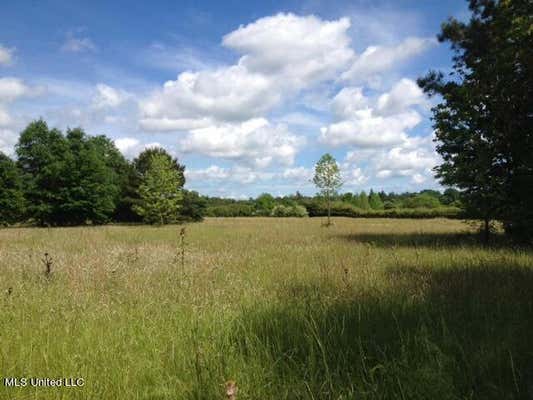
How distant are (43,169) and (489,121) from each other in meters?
45.3

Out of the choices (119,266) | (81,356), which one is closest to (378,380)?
(81,356)

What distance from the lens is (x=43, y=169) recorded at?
40.1m

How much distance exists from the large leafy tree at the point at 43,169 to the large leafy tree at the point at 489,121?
40.8 m

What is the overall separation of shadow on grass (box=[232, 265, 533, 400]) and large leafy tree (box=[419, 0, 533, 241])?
24.1 ft

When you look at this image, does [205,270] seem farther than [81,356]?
Yes

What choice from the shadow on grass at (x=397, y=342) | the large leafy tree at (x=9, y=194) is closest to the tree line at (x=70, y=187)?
the large leafy tree at (x=9, y=194)

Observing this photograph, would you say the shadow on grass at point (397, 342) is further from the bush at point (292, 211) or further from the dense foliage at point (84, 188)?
the bush at point (292, 211)

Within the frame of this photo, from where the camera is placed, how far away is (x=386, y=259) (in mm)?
8219

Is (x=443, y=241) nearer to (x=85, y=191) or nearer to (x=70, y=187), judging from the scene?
(x=85, y=191)

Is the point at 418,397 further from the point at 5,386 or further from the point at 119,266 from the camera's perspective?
the point at 119,266

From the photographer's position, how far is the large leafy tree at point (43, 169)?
131 ft

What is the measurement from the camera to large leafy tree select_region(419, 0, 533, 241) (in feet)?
34.7

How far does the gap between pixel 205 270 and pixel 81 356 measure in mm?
4200

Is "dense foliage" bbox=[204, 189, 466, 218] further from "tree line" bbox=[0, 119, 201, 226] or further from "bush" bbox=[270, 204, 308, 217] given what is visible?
"tree line" bbox=[0, 119, 201, 226]
